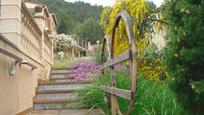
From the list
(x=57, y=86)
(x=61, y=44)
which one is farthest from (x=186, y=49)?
(x=61, y=44)

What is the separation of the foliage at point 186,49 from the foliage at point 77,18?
103 ft

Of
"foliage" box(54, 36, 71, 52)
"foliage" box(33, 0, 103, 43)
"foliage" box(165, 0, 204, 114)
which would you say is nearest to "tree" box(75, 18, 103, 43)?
"foliage" box(33, 0, 103, 43)

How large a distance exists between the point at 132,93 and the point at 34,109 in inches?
183

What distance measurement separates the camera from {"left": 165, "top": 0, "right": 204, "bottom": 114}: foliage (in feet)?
8.05

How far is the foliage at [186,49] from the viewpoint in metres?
2.46

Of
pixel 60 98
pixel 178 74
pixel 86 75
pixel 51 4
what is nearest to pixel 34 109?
pixel 60 98

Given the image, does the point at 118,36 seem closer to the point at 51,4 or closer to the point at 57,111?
the point at 57,111

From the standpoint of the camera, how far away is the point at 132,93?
318cm

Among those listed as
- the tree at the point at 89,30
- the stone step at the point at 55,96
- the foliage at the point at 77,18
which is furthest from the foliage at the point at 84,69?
the tree at the point at 89,30

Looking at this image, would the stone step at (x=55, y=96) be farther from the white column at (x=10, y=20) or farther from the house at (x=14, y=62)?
the white column at (x=10, y=20)

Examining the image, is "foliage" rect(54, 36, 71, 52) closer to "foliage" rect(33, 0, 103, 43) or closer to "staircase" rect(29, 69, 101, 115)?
"foliage" rect(33, 0, 103, 43)

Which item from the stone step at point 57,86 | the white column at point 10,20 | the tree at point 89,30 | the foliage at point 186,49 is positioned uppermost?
the tree at point 89,30

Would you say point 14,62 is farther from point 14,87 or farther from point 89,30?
point 89,30

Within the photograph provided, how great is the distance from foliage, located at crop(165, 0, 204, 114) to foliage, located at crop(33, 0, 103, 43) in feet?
103
